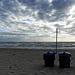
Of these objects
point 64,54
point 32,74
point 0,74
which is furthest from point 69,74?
point 0,74

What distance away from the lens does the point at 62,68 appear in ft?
20.0

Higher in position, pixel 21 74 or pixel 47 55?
pixel 47 55

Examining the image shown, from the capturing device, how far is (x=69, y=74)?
5098 millimetres

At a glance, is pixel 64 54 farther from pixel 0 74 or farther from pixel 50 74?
pixel 0 74

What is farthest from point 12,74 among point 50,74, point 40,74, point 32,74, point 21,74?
point 50,74

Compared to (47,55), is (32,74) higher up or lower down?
lower down

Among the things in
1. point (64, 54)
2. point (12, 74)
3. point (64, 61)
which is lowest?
point (12, 74)

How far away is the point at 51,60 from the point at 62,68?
0.75 metres

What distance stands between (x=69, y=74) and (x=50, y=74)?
0.87 m

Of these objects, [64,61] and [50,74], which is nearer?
[50,74]

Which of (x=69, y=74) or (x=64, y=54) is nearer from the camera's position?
(x=69, y=74)

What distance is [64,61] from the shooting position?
6141mm

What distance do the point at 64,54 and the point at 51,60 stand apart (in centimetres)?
83

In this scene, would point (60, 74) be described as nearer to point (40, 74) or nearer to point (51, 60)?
point (40, 74)
